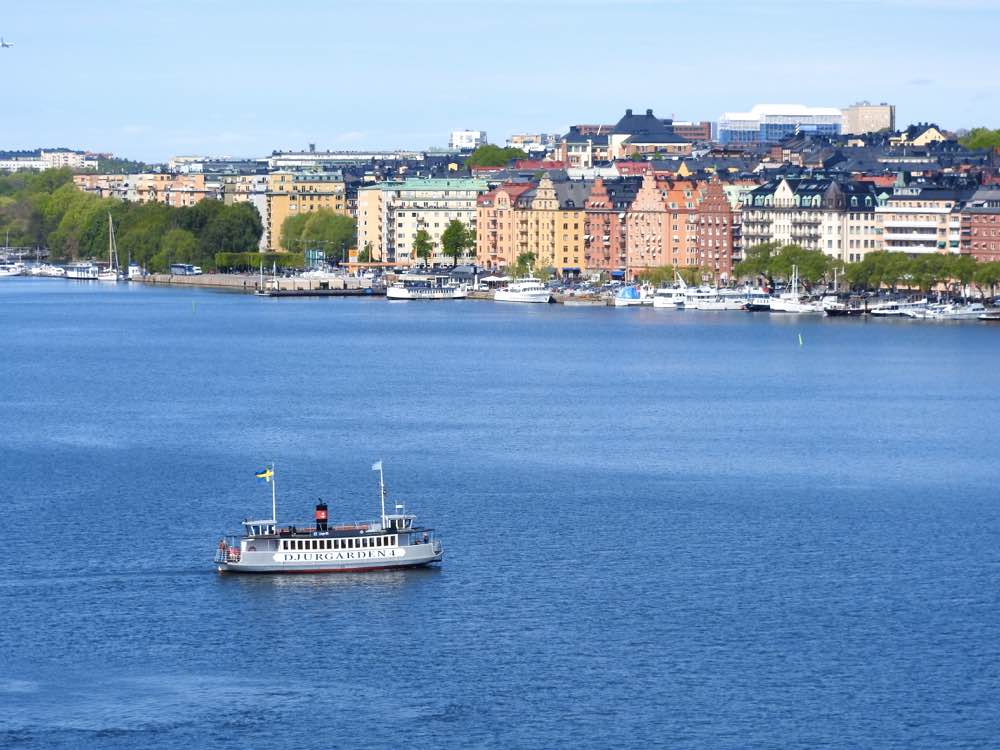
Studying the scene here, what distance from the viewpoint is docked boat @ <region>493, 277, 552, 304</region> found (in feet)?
254

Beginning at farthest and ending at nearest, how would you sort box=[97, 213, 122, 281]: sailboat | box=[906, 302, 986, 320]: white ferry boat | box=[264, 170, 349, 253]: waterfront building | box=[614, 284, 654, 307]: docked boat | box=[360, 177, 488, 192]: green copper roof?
box=[264, 170, 349, 253]: waterfront building, box=[97, 213, 122, 281]: sailboat, box=[360, 177, 488, 192]: green copper roof, box=[614, 284, 654, 307]: docked boat, box=[906, 302, 986, 320]: white ferry boat

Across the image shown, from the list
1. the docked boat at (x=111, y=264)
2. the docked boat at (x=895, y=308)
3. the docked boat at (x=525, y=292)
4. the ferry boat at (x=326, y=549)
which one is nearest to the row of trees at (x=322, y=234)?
the docked boat at (x=111, y=264)

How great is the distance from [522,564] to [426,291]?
5709 cm

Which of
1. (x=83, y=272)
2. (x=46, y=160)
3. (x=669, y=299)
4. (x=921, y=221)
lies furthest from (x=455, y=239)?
(x=46, y=160)

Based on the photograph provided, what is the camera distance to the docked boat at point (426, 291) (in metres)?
80.9

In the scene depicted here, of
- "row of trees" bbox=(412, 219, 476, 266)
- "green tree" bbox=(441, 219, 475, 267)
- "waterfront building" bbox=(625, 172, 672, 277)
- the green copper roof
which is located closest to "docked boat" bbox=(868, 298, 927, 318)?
"waterfront building" bbox=(625, 172, 672, 277)

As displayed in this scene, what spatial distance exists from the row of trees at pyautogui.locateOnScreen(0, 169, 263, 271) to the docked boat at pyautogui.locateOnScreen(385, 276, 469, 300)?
1434cm

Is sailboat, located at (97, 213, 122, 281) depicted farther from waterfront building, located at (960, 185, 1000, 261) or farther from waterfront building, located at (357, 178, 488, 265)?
waterfront building, located at (960, 185, 1000, 261)

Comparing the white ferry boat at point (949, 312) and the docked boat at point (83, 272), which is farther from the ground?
the docked boat at point (83, 272)

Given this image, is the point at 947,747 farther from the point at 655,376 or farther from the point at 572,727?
the point at 655,376

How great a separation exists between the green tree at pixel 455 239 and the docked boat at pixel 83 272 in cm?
1819

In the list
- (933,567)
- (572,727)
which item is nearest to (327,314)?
(933,567)

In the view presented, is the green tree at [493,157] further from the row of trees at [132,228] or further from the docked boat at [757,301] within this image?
the docked boat at [757,301]

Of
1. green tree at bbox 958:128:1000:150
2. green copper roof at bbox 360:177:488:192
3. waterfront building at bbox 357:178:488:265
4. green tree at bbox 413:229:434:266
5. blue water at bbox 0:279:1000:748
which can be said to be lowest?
blue water at bbox 0:279:1000:748
